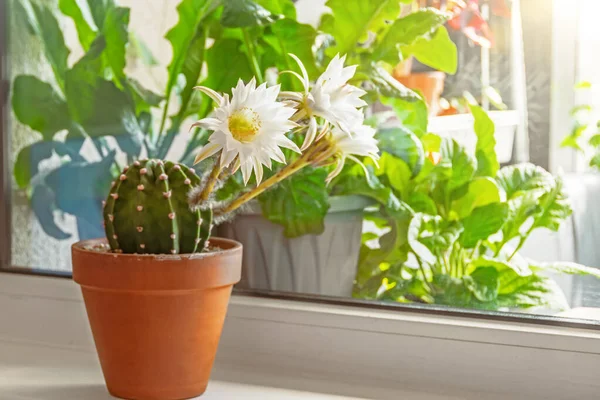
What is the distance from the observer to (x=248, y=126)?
35.5 inches

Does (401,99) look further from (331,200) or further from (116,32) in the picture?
(116,32)

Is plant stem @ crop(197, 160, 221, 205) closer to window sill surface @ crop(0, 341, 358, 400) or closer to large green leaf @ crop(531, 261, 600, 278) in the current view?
window sill surface @ crop(0, 341, 358, 400)

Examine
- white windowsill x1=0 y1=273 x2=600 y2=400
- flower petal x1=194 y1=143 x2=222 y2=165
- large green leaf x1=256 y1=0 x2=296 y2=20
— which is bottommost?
white windowsill x1=0 y1=273 x2=600 y2=400

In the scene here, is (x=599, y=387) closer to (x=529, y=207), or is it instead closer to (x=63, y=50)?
(x=529, y=207)

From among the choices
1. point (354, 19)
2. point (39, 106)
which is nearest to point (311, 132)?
point (354, 19)

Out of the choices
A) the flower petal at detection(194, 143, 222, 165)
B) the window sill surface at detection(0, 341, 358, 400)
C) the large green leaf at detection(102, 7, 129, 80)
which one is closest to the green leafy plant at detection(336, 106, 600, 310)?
the window sill surface at detection(0, 341, 358, 400)

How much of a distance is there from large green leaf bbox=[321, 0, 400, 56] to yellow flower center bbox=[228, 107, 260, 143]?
0.35m

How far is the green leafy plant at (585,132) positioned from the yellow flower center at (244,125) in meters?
0.45

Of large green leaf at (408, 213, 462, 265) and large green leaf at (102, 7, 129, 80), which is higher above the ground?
large green leaf at (102, 7, 129, 80)

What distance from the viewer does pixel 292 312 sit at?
118 centimetres

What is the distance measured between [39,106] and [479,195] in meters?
0.77

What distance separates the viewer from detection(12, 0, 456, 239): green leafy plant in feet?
3.84

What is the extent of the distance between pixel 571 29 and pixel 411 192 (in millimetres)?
317

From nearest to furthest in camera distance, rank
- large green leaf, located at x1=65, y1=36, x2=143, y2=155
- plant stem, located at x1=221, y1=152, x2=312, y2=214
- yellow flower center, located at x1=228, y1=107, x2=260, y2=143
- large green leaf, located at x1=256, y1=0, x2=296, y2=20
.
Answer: yellow flower center, located at x1=228, y1=107, x2=260, y2=143 < plant stem, located at x1=221, y1=152, x2=312, y2=214 < large green leaf, located at x1=256, y1=0, x2=296, y2=20 < large green leaf, located at x1=65, y1=36, x2=143, y2=155
